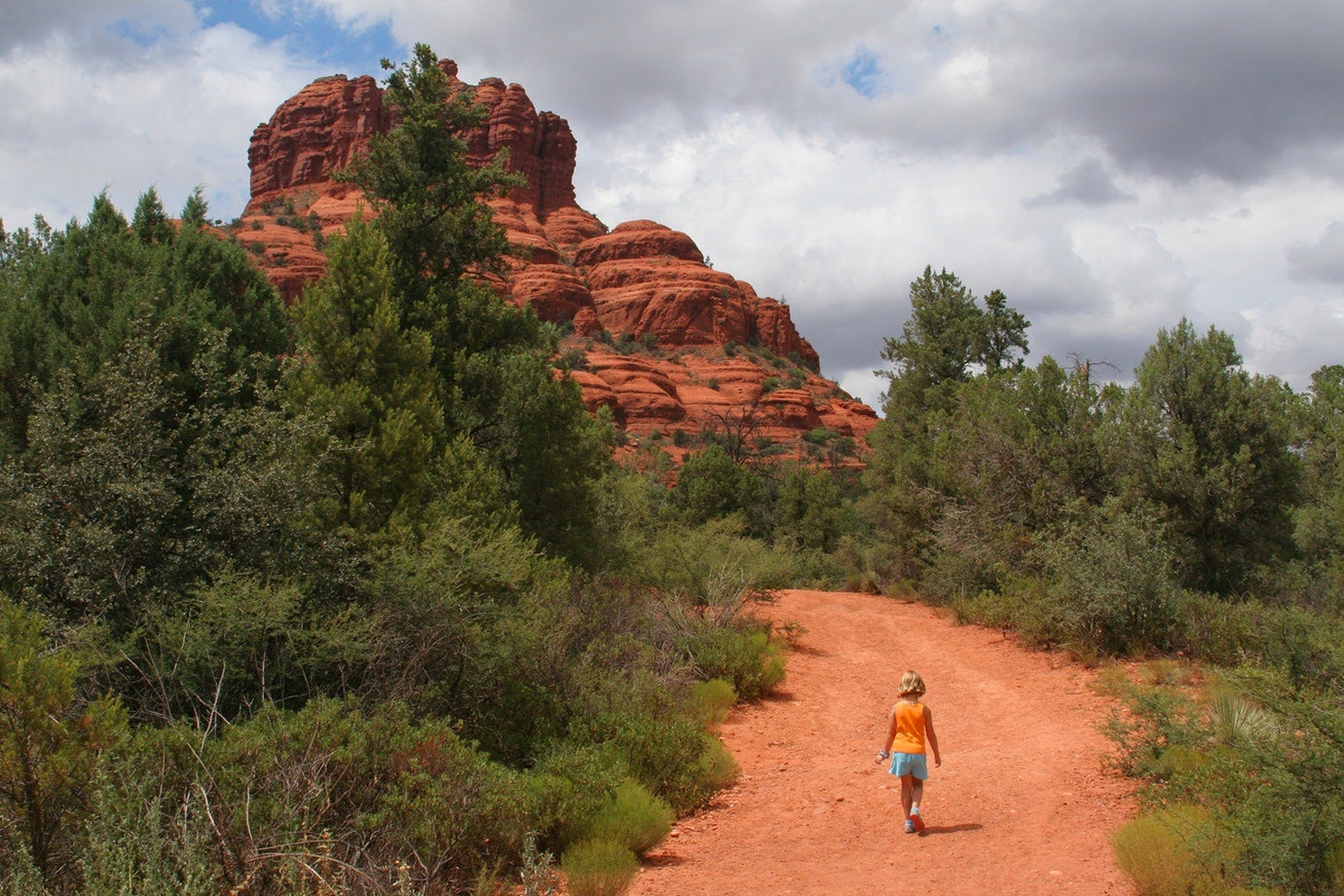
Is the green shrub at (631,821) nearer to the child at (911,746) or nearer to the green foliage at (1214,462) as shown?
the child at (911,746)

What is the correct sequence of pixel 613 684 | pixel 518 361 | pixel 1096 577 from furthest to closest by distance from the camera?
pixel 518 361 → pixel 1096 577 → pixel 613 684

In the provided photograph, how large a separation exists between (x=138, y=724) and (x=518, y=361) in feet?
37.5

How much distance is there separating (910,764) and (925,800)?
1.13 metres

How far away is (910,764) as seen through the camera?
7.72 metres

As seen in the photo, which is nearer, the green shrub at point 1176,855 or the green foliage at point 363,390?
the green shrub at point 1176,855

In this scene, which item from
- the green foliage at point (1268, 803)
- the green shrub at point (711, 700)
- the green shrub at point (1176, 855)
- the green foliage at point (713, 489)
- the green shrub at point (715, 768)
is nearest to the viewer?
the green foliage at point (1268, 803)

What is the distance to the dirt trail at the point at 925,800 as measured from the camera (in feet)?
21.9

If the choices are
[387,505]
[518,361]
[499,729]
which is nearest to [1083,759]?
[499,729]

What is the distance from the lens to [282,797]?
565 centimetres

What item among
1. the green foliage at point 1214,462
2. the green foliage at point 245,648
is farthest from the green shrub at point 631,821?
the green foliage at point 1214,462

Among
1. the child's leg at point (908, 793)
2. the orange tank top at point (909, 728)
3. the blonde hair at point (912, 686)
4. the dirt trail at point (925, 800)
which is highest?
the blonde hair at point (912, 686)

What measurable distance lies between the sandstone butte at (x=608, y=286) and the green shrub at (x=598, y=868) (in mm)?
58362

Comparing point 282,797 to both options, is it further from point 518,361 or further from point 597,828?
point 518,361

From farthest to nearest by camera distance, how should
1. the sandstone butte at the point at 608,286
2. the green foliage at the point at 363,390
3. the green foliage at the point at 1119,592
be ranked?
the sandstone butte at the point at 608,286 < the green foliage at the point at 1119,592 < the green foliage at the point at 363,390
